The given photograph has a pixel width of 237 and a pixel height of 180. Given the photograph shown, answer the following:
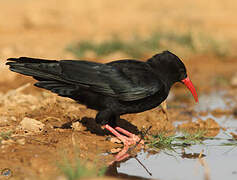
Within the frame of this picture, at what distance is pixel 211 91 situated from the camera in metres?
10.2

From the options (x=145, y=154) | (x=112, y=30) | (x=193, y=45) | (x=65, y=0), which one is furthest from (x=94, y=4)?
(x=145, y=154)

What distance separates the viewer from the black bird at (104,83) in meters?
5.48

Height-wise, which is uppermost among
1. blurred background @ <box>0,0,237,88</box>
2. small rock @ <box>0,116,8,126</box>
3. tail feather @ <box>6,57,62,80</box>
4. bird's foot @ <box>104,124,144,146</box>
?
blurred background @ <box>0,0,237,88</box>

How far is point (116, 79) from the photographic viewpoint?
18.1ft

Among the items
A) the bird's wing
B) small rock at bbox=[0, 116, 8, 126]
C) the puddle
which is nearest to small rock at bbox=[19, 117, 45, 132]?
small rock at bbox=[0, 116, 8, 126]

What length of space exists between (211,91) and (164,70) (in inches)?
184

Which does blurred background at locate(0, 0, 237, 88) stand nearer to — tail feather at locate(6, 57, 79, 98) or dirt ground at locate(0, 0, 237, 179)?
dirt ground at locate(0, 0, 237, 179)

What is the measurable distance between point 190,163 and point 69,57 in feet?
25.5

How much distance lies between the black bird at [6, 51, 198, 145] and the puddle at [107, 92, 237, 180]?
58cm

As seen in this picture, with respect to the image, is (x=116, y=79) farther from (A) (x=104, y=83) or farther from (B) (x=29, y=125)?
(B) (x=29, y=125)

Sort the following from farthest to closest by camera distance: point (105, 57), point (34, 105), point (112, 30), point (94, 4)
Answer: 1. point (94, 4)
2. point (112, 30)
3. point (105, 57)
4. point (34, 105)

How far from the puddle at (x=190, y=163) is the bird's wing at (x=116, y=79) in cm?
71

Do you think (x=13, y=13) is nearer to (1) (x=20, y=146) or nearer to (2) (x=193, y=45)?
(2) (x=193, y=45)

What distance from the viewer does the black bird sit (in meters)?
5.48
